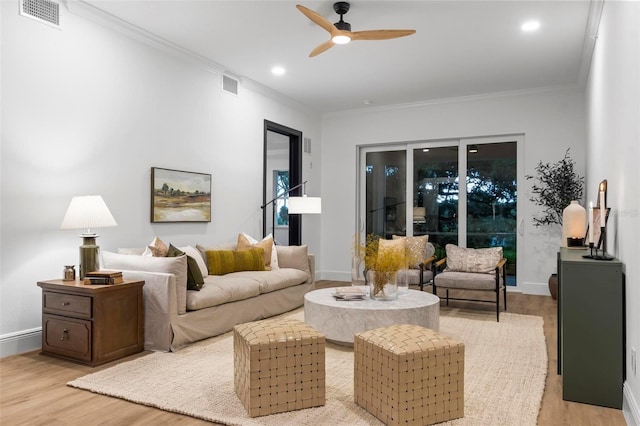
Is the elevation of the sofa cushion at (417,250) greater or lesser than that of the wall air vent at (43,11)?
lesser

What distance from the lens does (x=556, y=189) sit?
6.26 metres

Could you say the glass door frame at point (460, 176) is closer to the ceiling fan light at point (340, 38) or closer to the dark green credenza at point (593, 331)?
the ceiling fan light at point (340, 38)

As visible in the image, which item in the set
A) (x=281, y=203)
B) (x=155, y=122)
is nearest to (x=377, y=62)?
(x=155, y=122)

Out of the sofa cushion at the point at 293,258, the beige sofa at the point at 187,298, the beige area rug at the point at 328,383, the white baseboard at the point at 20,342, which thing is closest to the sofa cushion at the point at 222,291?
the beige sofa at the point at 187,298

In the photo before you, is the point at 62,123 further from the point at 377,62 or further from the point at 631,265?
the point at 631,265

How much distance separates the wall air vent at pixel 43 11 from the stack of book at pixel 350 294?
10.7ft

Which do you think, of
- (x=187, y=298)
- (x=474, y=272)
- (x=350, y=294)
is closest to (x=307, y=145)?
(x=474, y=272)

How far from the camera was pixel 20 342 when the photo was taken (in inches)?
143

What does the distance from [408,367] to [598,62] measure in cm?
375

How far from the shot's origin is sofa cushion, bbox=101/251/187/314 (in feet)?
12.3

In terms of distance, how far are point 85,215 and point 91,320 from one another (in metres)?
0.85

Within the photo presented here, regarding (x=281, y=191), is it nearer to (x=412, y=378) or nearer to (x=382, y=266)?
(x=382, y=266)

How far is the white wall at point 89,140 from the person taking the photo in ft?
11.8

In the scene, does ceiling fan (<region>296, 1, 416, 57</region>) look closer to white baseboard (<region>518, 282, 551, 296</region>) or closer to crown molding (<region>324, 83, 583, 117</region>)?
crown molding (<region>324, 83, 583, 117</region>)
